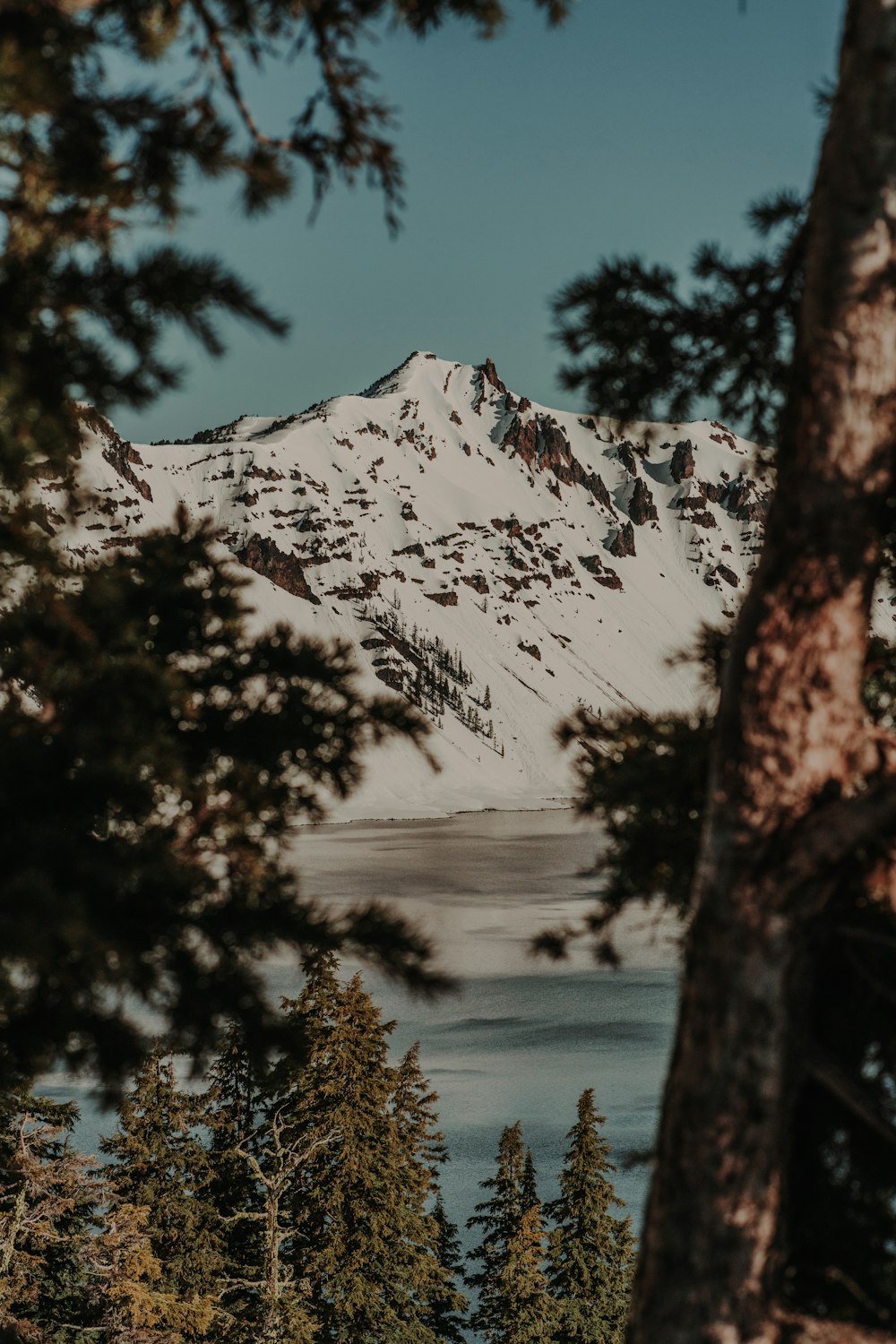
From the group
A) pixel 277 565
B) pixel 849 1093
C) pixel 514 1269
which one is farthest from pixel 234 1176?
pixel 277 565

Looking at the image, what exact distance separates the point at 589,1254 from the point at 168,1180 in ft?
25.0

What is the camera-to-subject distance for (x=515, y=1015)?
140 ft

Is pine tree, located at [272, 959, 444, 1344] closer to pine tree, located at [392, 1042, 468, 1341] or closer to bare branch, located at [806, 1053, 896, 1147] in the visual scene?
pine tree, located at [392, 1042, 468, 1341]

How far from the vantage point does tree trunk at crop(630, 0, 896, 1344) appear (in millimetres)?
2734

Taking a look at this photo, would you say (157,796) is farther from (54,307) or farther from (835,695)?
(835,695)

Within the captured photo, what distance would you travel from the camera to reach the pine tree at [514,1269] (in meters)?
16.1

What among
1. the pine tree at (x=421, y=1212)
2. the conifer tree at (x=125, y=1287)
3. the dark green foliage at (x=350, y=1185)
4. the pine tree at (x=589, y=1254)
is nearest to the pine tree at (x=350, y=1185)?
the dark green foliage at (x=350, y=1185)

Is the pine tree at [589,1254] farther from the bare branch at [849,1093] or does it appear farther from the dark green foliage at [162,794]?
the bare branch at [849,1093]

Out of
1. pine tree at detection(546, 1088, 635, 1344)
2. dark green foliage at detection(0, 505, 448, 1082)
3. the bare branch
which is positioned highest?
dark green foliage at detection(0, 505, 448, 1082)

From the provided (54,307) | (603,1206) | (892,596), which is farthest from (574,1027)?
(54,307)

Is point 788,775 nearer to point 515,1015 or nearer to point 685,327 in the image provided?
point 685,327

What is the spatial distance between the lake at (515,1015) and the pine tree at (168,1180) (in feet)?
18.8

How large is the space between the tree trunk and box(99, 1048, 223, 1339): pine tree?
1442cm

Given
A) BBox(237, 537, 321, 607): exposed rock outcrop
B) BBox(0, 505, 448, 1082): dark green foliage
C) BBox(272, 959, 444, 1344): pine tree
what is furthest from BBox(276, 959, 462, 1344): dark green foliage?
BBox(237, 537, 321, 607): exposed rock outcrop
